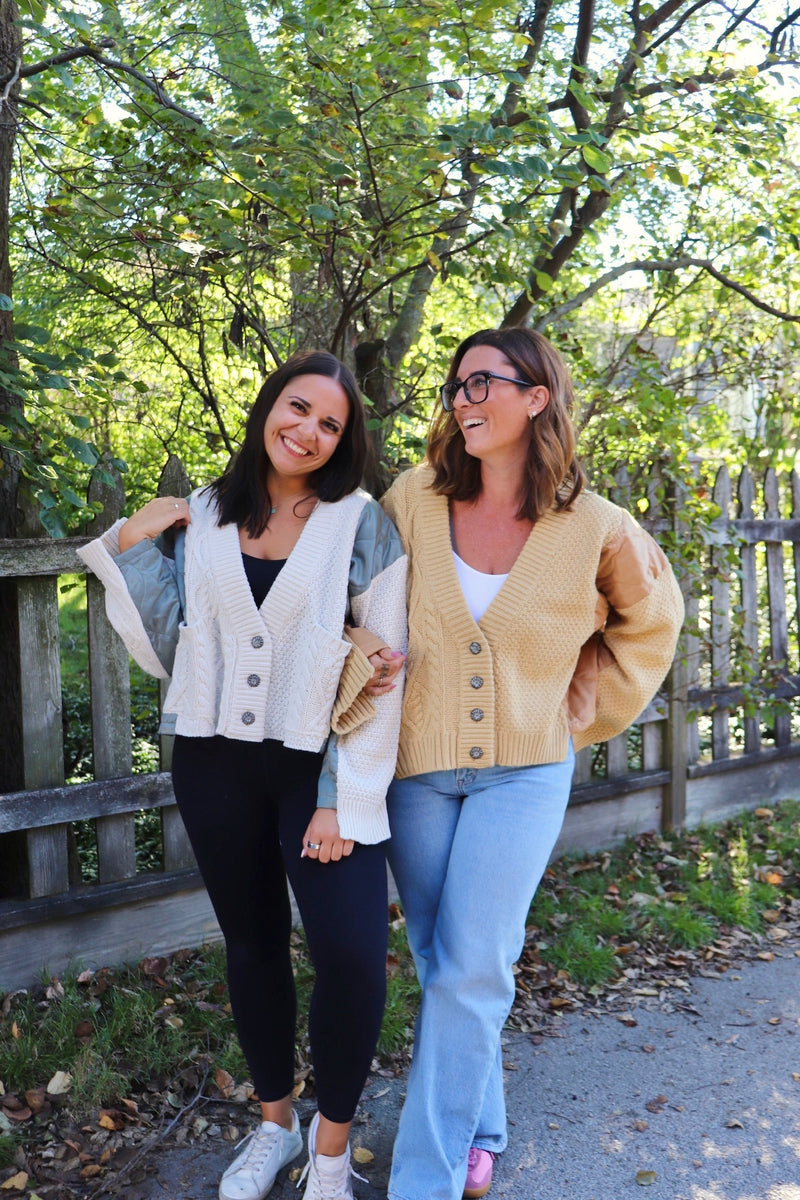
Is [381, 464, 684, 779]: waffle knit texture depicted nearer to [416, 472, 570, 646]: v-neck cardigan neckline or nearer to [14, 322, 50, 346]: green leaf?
[416, 472, 570, 646]: v-neck cardigan neckline

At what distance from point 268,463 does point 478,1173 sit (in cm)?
190

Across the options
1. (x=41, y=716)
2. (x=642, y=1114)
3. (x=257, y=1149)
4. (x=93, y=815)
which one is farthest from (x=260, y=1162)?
(x=41, y=716)

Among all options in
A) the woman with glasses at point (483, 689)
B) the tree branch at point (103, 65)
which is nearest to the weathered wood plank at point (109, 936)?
the woman with glasses at point (483, 689)

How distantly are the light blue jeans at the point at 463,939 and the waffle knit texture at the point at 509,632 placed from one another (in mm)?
83

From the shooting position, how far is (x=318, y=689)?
2.40m

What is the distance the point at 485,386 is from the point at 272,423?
53 centimetres

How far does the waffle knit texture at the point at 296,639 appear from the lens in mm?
2408

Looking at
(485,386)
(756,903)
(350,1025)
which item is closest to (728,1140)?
(350,1025)

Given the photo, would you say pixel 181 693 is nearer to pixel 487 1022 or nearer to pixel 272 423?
pixel 272 423

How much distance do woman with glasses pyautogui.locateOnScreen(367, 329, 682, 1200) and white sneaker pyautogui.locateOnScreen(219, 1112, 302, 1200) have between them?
35 centimetres

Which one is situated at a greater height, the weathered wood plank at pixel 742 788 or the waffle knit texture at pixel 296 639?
the waffle knit texture at pixel 296 639

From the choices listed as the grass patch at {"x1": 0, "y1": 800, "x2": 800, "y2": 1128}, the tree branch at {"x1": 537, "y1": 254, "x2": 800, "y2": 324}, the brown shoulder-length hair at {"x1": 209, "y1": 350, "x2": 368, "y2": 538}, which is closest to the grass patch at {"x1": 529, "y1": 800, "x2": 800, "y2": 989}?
the grass patch at {"x1": 0, "y1": 800, "x2": 800, "y2": 1128}

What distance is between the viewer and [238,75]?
4.63 meters

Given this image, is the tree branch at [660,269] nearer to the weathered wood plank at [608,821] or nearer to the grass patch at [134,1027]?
the weathered wood plank at [608,821]
